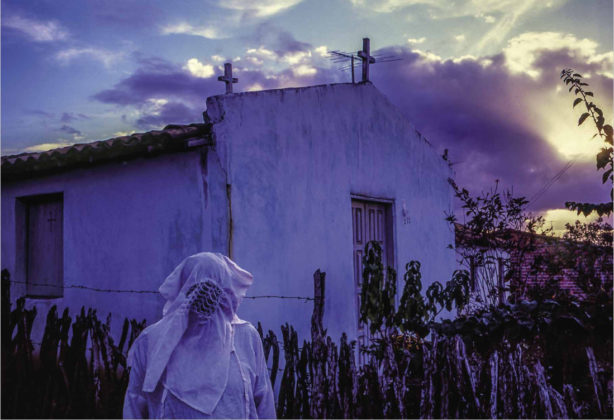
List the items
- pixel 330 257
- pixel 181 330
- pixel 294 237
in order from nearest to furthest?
pixel 181 330 < pixel 294 237 < pixel 330 257

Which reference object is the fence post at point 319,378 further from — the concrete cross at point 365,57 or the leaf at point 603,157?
the concrete cross at point 365,57

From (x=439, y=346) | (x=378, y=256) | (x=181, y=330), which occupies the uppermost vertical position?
(x=378, y=256)

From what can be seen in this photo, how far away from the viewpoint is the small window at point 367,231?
26.3ft

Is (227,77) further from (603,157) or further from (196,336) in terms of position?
(196,336)

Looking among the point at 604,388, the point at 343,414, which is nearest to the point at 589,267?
the point at 604,388

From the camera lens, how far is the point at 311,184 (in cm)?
736

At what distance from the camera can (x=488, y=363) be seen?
4.01m

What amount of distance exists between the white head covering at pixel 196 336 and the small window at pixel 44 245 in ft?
18.0

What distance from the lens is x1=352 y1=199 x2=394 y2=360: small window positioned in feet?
26.3

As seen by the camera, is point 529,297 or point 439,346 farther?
point 529,297

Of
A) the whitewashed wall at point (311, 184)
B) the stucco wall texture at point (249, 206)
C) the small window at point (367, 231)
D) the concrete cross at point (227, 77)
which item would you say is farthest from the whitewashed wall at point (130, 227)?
the concrete cross at point (227, 77)

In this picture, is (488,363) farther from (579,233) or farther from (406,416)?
(579,233)

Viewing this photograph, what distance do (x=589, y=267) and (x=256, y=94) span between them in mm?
3868

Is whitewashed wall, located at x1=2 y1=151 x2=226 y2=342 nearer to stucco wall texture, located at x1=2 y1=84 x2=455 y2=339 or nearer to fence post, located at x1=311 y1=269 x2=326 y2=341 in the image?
stucco wall texture, located at x1=2 y1=84 x2=455 y2=339
